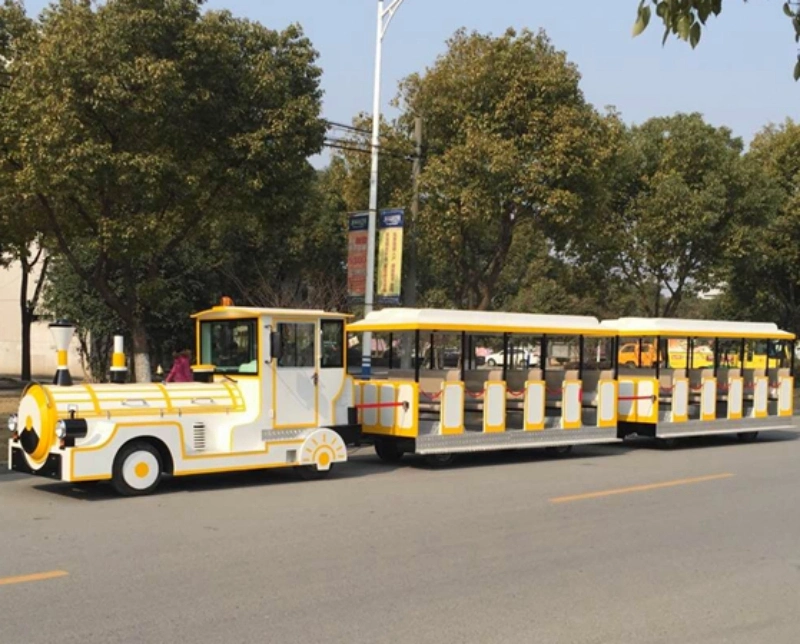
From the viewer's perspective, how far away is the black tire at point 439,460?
47.9ft

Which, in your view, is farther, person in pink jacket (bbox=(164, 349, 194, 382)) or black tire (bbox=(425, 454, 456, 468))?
black tire (bbox=(425, 454, 456, 468))

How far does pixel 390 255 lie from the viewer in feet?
64.7

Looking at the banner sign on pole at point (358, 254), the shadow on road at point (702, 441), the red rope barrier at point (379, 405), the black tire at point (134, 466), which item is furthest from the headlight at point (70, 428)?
the shadow on road at point (702, 441)

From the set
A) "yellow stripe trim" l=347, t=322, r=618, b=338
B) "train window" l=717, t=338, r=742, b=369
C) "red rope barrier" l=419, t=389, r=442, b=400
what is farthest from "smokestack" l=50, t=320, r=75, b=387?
"train window" l=717, t=338, r=742, b=369

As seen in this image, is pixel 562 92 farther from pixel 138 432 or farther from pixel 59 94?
pixel 138 432

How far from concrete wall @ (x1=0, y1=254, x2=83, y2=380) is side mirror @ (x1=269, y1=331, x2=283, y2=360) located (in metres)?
30.0

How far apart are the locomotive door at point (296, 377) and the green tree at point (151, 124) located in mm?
5237

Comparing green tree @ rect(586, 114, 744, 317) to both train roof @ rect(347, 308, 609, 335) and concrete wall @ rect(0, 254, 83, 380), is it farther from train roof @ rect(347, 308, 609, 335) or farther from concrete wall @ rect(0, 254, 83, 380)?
concrete wall @ rect(0, 254, 83, 380)

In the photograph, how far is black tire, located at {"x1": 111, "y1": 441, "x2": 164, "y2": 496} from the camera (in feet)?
35.5

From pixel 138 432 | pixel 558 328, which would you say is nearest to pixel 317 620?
pixel 138 432

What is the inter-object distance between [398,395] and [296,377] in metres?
1.91

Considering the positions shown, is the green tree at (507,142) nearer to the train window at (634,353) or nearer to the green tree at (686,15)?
the train window at (634,353)

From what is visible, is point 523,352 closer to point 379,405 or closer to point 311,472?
point 379,405

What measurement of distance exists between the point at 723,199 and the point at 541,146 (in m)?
9.38
